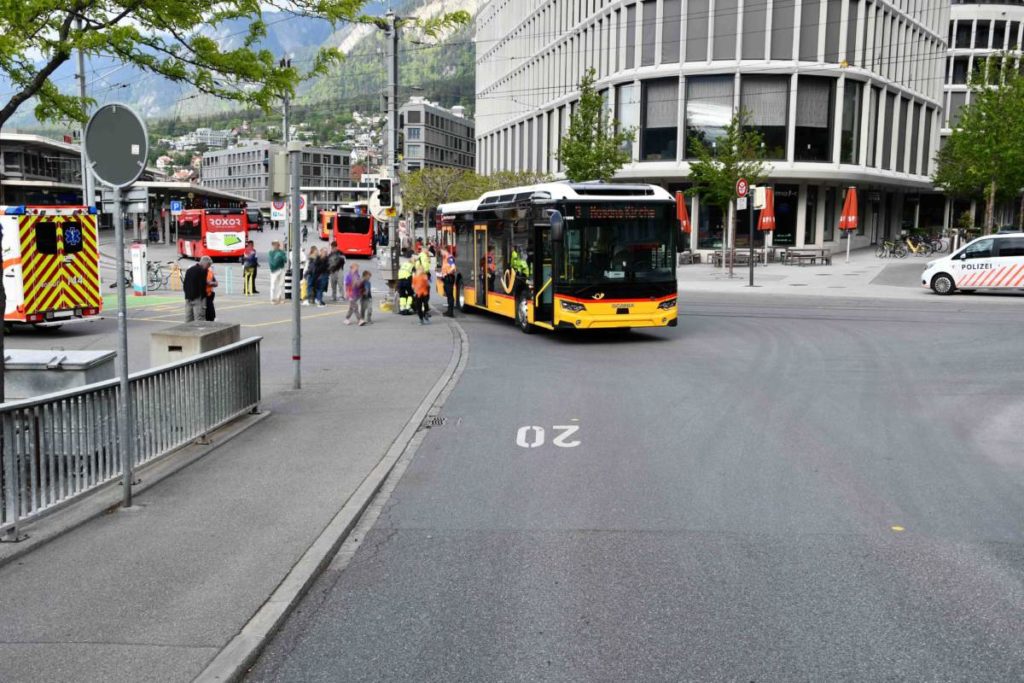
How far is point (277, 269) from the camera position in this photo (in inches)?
1124

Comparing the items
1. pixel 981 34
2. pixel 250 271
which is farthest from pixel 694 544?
pixel 981 34

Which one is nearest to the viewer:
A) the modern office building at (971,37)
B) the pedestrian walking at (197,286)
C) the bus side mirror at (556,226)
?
the bus side mirror at (556,226)

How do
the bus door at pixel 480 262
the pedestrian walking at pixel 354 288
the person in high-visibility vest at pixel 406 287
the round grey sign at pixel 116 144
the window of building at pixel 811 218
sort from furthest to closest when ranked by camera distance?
the window of building at pixel 811 218, the person in high-visibility vest at pixel 406 287, the bus door at pixel 480 262, the pedestrian walking at pixel 354 288, the round grey sign at pixel 116 144

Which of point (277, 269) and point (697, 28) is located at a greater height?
point (697, 28)

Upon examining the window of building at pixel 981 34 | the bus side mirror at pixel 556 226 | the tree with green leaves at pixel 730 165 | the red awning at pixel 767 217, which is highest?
the window of building at pixel 981 34

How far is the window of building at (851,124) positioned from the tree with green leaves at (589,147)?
13.6m

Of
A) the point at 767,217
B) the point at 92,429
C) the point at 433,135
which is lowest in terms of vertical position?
the point at 92,429

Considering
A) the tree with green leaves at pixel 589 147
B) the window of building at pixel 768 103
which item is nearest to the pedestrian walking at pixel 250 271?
the tree with green leaves at pixel 589 147

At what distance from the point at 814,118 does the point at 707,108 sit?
585 centimetres

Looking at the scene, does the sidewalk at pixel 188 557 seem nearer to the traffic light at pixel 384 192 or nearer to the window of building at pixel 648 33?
the traffic light at pixel 384 192

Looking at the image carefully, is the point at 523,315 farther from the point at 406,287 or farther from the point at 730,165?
the point at 730,165

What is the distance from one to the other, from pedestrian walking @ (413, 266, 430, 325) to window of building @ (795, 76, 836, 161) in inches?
1420

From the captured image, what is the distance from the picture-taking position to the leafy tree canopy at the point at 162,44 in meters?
8.85

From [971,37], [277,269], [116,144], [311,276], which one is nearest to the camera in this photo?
[116,144]
